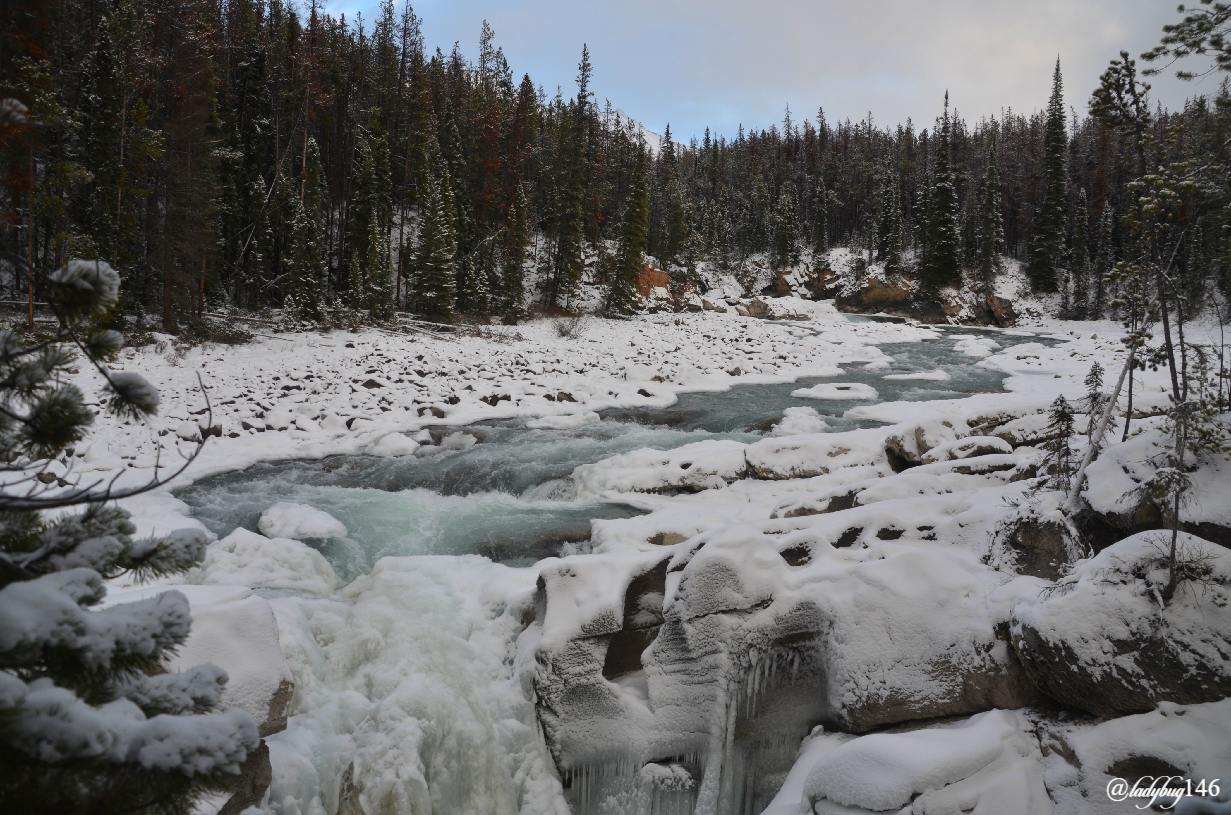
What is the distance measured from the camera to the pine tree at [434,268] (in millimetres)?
27641

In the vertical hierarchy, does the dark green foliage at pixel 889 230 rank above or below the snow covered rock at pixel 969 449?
above

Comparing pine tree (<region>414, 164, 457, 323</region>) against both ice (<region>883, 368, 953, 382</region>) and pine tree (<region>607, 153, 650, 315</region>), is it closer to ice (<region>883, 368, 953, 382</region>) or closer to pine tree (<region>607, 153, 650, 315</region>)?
pine tree (<region>607, 153, 650, 315</region>)

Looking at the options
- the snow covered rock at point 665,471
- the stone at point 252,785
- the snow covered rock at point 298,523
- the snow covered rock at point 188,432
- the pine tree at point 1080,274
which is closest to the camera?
the stone at point 252,785

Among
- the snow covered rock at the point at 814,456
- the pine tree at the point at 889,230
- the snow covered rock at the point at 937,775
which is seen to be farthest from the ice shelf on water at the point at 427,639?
the pine tree at the point at 889,230

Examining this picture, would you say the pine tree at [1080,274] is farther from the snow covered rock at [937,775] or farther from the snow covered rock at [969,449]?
the snow covered rock at [937,775]

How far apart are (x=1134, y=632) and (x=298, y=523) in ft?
29.7

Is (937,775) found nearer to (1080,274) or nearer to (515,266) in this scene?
(515,266)

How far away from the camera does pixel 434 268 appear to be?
27812mm

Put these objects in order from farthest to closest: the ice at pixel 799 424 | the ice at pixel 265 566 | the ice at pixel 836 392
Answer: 1. the ice at pixel 836 392
2. the ice at pixel 799 424
3. the ice at pixel 265 566

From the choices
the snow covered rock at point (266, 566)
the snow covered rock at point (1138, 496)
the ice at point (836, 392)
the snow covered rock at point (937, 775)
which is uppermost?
the ice at point (836, 392)

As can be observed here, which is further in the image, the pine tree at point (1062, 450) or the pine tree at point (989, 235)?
the pine tree at point (989, 235)

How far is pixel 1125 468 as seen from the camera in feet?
17.3

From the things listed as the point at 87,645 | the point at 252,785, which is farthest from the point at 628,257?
the point at 87,645

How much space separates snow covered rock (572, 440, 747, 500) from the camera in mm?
10414
